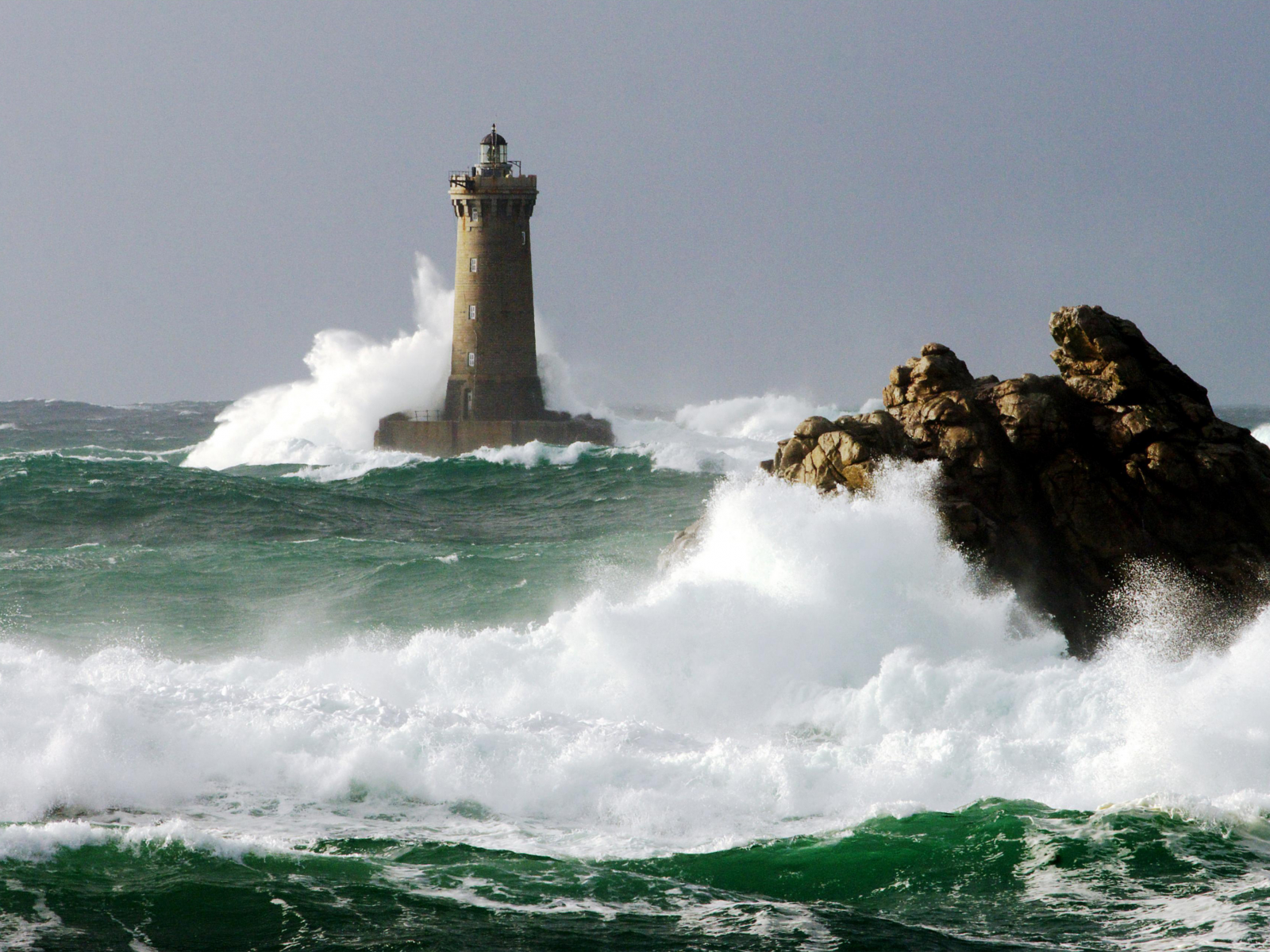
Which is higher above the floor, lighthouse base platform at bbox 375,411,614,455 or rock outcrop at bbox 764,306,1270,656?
lighthouse base platform at bbox 375,411,614,455

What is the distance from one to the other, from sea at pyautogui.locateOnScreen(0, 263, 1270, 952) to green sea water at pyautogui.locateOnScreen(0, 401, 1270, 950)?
0.03m

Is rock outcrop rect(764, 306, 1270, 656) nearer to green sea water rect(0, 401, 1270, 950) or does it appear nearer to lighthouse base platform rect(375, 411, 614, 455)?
green sea water rect(0, 401, 1270, 950)

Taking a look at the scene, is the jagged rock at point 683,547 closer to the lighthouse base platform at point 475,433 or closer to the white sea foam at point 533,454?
the white sea foam at point 533,454

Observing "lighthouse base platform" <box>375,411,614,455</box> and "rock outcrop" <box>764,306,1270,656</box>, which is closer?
"rock outcrop" <box>764,306,1270,656</box>

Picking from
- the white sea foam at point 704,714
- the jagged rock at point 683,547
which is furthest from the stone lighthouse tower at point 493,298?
the white sea foam at point 704,714

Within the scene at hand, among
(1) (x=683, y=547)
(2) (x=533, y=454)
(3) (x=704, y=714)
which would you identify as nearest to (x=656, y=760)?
(3) (x=704, y=714)

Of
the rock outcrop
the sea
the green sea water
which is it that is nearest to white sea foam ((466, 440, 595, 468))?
the sea

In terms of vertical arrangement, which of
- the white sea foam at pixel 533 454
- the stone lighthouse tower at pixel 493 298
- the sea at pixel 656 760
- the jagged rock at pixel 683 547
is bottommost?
the sea at pixel 656 760

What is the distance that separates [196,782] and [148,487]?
1878 cm

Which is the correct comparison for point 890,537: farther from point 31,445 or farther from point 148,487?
point 31,445

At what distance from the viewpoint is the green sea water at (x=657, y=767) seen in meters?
7.13

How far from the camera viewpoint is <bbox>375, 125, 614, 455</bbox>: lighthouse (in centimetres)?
3966

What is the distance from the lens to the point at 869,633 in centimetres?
1242

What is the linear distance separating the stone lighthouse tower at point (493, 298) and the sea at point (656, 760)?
22.5 meters
